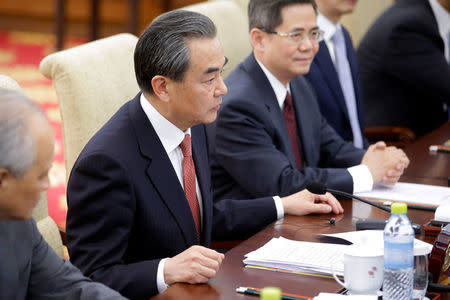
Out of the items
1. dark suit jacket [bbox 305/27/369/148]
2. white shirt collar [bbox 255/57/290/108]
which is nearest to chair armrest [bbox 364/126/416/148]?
dark suit jacket [bbox 305/27/369/148]

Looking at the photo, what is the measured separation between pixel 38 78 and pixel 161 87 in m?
5.49

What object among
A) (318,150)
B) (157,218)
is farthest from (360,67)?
(157,218)

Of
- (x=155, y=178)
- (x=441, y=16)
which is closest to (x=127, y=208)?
(x=155, y=178)

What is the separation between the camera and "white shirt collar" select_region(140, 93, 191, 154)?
2.12m

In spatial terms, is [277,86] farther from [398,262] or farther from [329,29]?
[398,262]

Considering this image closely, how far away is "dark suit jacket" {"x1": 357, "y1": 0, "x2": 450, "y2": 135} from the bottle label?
107 inches

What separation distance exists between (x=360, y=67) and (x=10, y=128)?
3.29 m

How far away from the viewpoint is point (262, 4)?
9.82 ft

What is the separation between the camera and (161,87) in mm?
2102

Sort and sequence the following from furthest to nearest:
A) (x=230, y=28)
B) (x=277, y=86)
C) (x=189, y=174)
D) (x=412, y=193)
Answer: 1. (x=230, y=28)
2. (x=277, y=86)
3. (x=412, y=193)
4. (x=189, y=174)

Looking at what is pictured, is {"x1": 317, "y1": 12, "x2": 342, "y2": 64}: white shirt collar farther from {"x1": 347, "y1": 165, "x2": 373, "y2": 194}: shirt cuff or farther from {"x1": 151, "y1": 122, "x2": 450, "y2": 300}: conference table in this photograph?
{"x1": 347, "y1": 165, "x2": 373, "y2": 194}: shirt cuff

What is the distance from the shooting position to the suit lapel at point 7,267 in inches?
63.7

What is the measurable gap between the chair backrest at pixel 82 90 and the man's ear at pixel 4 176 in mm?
1013

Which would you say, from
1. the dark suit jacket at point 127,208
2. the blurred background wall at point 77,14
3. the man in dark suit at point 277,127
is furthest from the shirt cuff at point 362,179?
the blurred background wall at point 77,14
